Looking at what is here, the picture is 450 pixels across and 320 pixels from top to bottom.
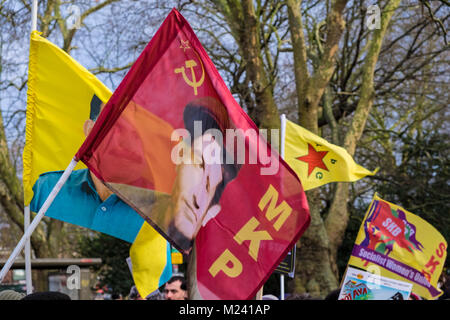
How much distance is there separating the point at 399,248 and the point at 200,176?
371cm

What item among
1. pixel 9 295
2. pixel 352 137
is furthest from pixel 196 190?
pixel 352 137

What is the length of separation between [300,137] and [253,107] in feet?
15.1

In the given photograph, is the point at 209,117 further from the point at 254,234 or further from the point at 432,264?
the point at 432,264

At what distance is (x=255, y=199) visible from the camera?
Result: 3479 mm

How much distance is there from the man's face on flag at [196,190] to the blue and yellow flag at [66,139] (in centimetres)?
147

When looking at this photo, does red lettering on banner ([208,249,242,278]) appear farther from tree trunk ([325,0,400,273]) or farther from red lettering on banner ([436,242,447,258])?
tree trunk ([325,0,400,273])

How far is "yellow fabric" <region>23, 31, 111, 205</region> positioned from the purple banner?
9.54 ft

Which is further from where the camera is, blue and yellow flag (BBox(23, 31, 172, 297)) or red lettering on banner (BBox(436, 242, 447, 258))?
red lettering on banner (BBox(436, 242, 447, 258))

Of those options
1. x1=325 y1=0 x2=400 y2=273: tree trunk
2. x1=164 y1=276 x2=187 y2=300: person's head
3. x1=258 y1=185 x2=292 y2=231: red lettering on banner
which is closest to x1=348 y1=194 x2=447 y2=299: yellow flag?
x1=164 y1=276 x2=187 y2=300: person's head

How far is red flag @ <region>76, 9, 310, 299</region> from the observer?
3.31 m

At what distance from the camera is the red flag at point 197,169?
3.31m

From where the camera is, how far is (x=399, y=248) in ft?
21.8
